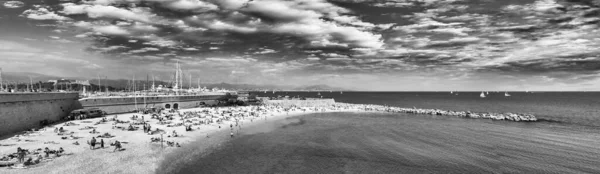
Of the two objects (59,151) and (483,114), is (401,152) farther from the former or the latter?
(483,114)

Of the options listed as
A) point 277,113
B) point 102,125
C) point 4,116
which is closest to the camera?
point 4,116

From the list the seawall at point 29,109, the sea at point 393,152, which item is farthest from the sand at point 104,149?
the seawall at point 29,109

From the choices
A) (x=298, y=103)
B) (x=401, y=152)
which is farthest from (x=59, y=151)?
(x=298, y=103)

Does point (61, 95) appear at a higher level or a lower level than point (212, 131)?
higher

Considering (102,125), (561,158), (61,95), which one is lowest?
(561,158)

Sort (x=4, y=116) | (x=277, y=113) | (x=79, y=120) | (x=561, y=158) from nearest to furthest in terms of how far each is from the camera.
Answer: (x=561, y=158) → (x=4, y=116) → (x=79, y=120) → (x=277, y=113)

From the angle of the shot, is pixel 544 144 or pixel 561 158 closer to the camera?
pixel 561 158

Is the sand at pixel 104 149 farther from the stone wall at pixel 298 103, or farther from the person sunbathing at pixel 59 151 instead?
the stone wall at pixel 298 103

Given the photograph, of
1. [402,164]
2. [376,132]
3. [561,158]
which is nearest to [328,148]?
[402,164]

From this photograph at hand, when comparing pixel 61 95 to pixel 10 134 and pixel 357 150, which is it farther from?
pixel 357 150
